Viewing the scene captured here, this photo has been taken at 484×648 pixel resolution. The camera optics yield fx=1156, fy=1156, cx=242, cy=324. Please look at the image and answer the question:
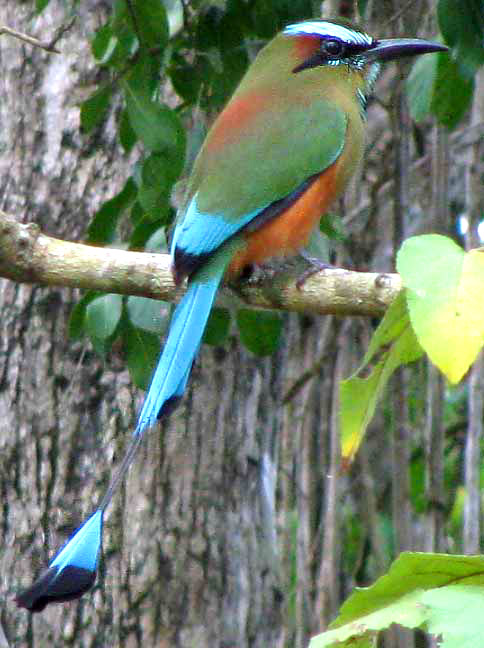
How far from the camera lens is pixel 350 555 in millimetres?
4117

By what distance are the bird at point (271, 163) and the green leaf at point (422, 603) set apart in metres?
0.82

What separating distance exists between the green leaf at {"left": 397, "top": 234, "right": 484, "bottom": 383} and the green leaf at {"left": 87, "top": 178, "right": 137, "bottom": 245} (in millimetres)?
1397

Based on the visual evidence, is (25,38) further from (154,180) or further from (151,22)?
(154,180)

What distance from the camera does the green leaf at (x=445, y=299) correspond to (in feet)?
3.28

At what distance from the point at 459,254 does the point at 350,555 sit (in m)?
3.17

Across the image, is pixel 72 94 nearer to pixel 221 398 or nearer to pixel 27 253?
pixel 221 398

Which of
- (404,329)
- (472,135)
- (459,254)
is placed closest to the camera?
(459,254)

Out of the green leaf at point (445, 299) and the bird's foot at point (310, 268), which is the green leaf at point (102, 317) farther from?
the green leaf at point (445, 299)

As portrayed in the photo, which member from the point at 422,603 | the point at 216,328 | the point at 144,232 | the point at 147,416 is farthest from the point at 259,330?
the point at 422,603

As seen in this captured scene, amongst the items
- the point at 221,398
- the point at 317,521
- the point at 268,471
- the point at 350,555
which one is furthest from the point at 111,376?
the point at 350,555

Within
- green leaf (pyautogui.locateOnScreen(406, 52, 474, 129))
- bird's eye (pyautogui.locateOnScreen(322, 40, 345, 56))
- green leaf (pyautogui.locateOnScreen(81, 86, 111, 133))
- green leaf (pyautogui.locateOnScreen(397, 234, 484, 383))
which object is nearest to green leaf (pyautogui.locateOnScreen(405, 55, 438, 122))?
green leaf (pyautogui.locateOnScreen(406, 52, 474, 129))

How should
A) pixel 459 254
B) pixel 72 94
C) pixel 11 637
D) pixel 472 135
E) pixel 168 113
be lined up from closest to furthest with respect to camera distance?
pixel 459 254, pixel 168 113, pixel 11 637, pixel 72 94, pixel 472 135

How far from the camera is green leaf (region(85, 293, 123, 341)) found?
2201 mm

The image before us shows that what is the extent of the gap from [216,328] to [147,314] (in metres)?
0.21
